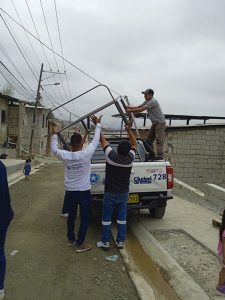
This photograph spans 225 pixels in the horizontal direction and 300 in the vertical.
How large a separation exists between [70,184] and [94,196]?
54.8 inches

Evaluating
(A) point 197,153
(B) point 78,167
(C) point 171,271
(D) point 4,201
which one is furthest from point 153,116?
(A) point 197,153

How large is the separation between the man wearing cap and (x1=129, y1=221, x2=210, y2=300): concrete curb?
2.24 meters

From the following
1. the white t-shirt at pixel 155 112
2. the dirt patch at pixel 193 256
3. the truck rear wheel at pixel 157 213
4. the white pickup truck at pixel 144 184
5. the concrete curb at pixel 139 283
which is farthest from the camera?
the white t-shirt at pixel 155 112

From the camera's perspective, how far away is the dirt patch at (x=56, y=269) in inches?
181

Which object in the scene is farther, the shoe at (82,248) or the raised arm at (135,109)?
the raised arm at (135,109)

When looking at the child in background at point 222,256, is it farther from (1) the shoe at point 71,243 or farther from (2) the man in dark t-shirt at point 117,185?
(1) the shoe at point 71,243

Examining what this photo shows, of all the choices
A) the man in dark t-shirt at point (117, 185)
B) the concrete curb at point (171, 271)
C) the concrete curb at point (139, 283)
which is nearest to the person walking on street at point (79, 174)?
the man in dark t-shirt at point (117, 185)

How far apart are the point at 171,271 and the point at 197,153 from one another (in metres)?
12.0

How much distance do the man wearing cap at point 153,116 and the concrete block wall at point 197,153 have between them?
7278 mm

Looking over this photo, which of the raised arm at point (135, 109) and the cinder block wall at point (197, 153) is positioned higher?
the raised arm at point (135, 109)

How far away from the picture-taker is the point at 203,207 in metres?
10.2

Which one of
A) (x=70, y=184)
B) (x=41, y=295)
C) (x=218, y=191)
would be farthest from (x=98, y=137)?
(x=218, y=191)

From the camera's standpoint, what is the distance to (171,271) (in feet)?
17.8

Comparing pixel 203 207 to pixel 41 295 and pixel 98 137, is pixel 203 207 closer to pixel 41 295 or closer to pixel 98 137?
pixel 98 137
